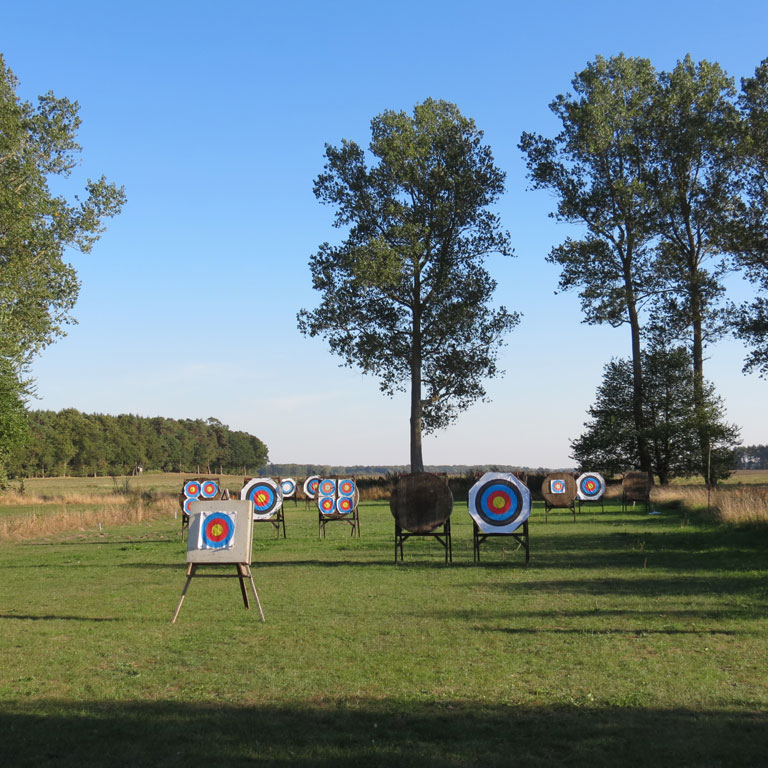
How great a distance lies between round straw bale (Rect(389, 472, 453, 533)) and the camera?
688 inches

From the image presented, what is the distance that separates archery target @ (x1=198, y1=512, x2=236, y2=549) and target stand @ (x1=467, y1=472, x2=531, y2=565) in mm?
6937

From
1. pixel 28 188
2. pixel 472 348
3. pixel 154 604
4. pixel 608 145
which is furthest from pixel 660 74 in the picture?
pixel 154 604

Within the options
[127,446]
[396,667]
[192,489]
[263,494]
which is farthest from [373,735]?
[127,446]

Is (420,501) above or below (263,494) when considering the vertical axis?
below

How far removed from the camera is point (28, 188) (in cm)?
3016

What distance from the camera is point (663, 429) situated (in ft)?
138

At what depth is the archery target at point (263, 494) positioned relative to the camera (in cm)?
2519

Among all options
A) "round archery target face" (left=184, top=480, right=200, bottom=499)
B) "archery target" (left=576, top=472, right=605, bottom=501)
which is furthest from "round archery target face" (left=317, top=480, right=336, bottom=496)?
"archery target" (left=576, top=472, right=605, bottom=501)

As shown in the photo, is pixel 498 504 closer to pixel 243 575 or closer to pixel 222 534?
pixel 243 575

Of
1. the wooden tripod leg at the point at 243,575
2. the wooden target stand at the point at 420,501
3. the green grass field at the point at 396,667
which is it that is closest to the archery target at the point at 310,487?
the wooden target stand at the point at 420,501

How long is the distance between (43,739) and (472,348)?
3994cm

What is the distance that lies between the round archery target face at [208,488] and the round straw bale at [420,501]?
14460 mm

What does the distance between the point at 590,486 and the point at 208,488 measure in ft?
60.4

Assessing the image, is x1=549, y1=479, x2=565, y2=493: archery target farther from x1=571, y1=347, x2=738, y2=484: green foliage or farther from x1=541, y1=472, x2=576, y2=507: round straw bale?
x1=571, y1=347, x2=738, y2=484: green foliage
